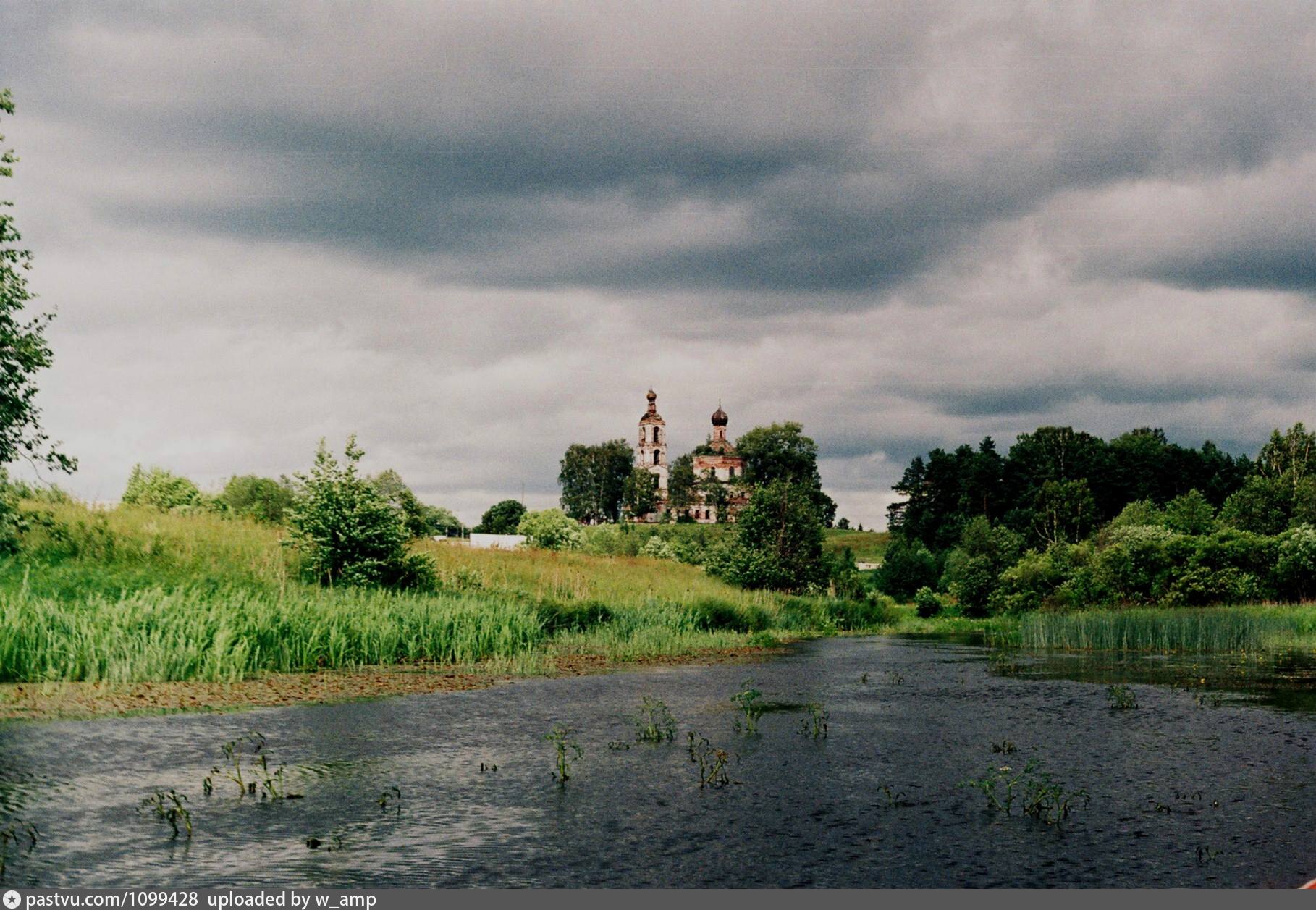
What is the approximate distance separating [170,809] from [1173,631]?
35.9 m

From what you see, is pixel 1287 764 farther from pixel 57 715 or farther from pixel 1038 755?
pixel 57 715

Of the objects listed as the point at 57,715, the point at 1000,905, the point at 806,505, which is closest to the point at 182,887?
the point at 1000,905

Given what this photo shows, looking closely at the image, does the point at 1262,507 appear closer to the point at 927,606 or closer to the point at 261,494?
the point at 927,606

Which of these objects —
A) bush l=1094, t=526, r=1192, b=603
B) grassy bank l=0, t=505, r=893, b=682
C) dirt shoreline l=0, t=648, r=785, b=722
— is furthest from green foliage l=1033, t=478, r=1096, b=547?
dirt shoreline l=0, t=648, r=785, b=722

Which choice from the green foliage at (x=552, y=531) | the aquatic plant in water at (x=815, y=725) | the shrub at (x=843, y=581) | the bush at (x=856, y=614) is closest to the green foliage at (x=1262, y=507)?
the shrub at (x=843, y=581)

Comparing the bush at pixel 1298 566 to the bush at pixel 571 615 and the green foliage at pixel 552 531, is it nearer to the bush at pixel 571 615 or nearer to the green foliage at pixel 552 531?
the bush at pixel 571 615

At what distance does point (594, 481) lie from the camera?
171 m

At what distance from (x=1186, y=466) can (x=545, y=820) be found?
142 meters

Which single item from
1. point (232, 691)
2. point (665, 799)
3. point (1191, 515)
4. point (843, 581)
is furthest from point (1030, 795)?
point (1191, 515)

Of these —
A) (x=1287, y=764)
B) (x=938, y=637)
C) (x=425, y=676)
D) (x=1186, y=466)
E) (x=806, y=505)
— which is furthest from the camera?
(x=1186, y=466)

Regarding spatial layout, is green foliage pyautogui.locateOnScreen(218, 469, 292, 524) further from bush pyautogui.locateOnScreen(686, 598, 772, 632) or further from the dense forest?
the dense forest

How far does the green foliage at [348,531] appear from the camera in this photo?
107 feet

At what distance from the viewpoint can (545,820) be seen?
34.0ft

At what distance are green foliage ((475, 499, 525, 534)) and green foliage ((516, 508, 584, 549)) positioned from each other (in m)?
52.8
